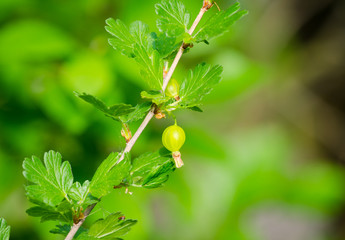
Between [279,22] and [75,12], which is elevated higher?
[279,22]

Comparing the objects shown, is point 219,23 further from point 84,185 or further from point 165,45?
point 84,185

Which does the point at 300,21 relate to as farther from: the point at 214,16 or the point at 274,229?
the point at 214,16

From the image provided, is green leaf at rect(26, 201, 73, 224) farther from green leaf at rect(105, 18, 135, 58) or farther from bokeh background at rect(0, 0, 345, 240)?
bokeh background at rect(0, 0, 345, 240)

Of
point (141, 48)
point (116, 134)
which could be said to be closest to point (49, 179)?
point (141, 48)

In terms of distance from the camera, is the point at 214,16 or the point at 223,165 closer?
the point at 214,16

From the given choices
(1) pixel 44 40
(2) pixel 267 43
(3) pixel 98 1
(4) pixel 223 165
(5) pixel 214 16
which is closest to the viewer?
(5) pixel 214 16

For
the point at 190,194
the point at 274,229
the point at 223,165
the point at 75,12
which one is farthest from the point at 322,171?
the point at 274,229

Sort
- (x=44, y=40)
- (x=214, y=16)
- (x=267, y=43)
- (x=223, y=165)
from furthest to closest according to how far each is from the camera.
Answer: (x=267, y=43) → (x=223, y=165) → (x=44, y=40) → (x=214, y=16)
